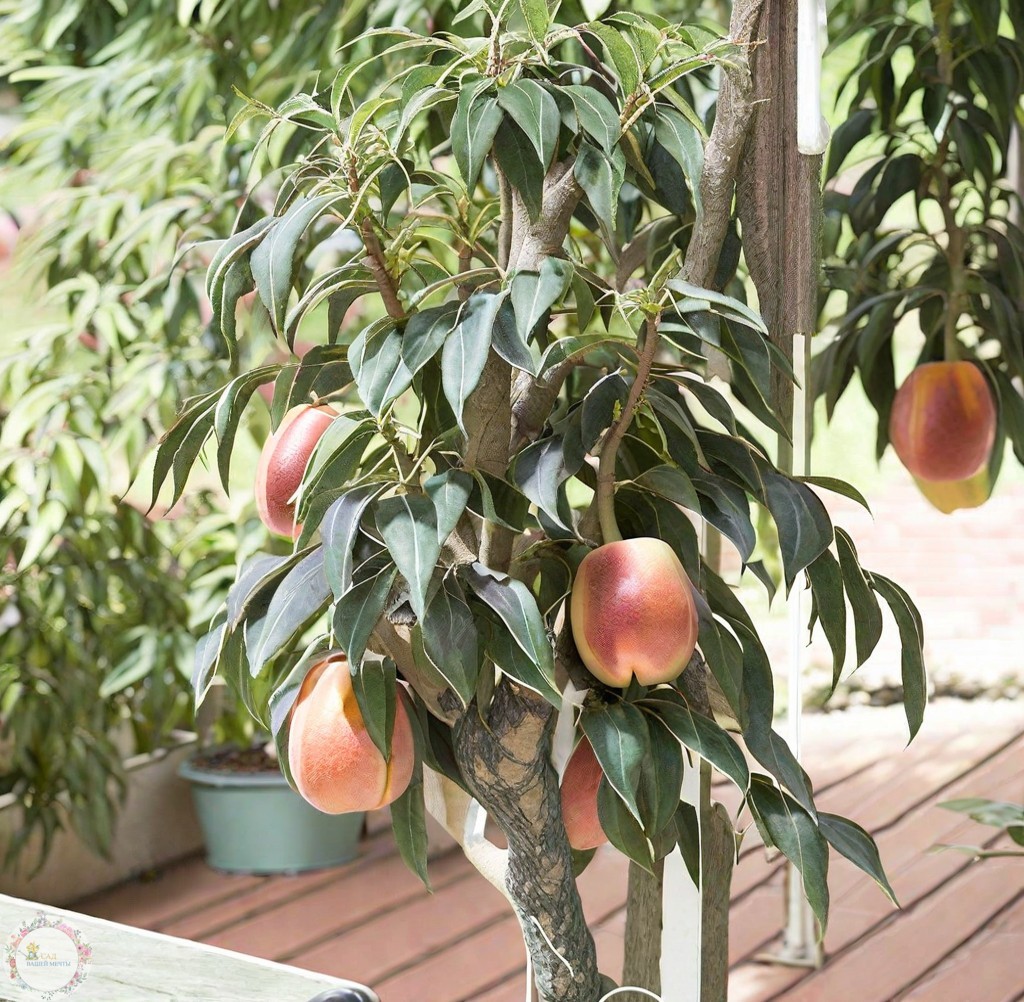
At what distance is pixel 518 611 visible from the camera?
1.96 feet

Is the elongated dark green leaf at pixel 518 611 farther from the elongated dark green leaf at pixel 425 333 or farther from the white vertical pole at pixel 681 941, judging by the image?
the white vertical pole at pixel 681 941

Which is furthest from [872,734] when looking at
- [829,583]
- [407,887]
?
[829,583]

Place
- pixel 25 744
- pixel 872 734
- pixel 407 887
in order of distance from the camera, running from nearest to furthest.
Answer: pixel 25 744
pixel 407 887
pixel 872 734

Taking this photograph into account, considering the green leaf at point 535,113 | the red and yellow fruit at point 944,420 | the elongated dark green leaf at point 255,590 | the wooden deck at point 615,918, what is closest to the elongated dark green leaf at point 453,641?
the elongated dark green leaf at point 255,590

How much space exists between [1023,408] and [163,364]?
3.79 feet

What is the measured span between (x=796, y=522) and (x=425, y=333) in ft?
0.69

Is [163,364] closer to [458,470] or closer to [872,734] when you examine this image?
[458,470]

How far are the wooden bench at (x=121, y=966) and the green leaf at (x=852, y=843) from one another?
0.96 feet

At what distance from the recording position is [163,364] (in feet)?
6.03

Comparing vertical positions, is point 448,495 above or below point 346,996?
above

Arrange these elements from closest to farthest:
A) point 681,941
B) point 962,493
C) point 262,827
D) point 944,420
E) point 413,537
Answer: point 413,537 < point 681,941 < point 944,420 < point 962,493 < point 262,827

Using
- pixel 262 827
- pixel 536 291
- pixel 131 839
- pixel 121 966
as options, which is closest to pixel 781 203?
pixel 536 291

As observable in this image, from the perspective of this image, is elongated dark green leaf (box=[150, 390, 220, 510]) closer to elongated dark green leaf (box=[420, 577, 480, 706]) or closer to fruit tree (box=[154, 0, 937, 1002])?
fruit tree (box=[154, 0, 937, 1002])

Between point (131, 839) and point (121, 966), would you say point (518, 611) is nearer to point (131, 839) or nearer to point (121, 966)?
point (121, 966)
